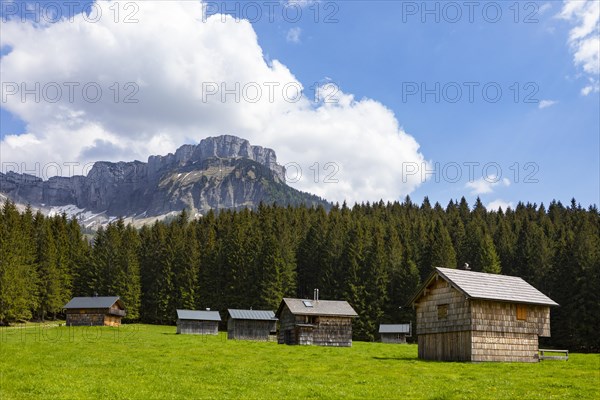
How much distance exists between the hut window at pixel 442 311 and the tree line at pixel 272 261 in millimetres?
40183

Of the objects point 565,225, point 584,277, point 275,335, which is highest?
point 565,225

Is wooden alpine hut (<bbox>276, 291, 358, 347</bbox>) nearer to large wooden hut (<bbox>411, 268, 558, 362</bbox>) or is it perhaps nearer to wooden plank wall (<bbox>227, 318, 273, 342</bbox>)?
wooden plank wall (<bbox>227, 318, 273, 342</bbox>)

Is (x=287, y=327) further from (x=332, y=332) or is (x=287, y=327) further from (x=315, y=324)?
(x=332, y=332)

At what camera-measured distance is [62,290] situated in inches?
3981

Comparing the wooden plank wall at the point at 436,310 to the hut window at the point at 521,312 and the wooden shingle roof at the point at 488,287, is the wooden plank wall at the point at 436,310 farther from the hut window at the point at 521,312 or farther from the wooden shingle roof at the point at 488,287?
the hut window at the point at 521,312

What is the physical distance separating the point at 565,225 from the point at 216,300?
69723 mm

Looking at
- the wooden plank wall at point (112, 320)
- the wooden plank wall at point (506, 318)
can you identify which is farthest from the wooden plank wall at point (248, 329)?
the wooden plank wall at point (506, 318)

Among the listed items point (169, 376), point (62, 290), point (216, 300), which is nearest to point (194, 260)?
point (216, 300)

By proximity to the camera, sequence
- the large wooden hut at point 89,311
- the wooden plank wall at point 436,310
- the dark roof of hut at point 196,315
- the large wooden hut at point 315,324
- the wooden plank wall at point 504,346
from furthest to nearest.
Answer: the large wooden hut at point 89,311, the dark roof of hut at point 196,315, the large wooden hut at point 315,324, the wooden plank wall at point 436,310, the wooden plank wall at point 504,346

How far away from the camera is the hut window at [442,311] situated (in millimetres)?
46062

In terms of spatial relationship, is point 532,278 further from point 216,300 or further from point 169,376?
point 169,376

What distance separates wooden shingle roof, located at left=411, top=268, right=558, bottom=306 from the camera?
44.2 meters

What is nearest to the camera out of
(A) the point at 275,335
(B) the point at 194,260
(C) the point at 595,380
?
(C) the point at 595,380

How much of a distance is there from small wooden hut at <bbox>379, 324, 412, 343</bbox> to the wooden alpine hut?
42.7 ft
